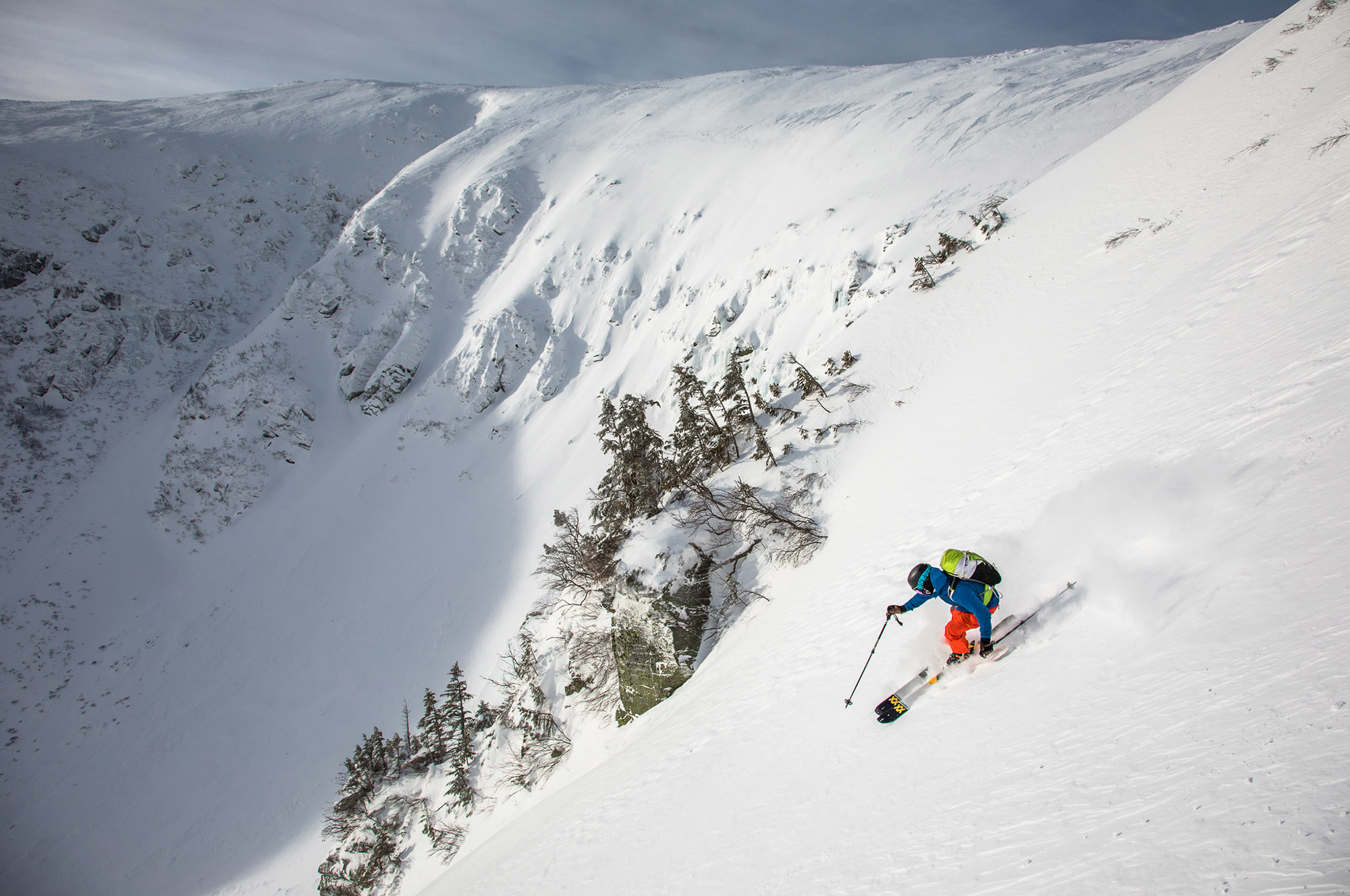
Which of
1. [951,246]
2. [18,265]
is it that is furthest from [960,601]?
[18,265]

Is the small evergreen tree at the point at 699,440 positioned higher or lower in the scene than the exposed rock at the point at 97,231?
lower

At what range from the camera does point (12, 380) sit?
3170 cm

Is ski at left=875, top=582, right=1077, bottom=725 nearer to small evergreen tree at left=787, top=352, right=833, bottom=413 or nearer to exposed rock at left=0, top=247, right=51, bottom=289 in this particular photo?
small evergreen tree at left=787, top=352, right=833, bottom=413

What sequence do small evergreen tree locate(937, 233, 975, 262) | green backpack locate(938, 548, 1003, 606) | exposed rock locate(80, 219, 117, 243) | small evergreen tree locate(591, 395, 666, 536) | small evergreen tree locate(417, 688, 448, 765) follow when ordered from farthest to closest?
exposed rock locate(80, 219, 117, 243) → small evergreen tree locate(937, 233, 975, 262) → small evergreen tree locate(417, 688, 448, 765) → small evergreen tree locate(591, 395, 666, 536) → green backpack locate(938, 548, 1003, 606)

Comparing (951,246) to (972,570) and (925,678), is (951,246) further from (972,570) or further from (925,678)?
(925,678)

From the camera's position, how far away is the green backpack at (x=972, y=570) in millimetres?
4754

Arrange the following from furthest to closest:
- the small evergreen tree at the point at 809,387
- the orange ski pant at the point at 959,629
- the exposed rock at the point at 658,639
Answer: the small evergreen tree at the point at 809,387 < the exposed rock at the point at 658,639 < the orange ski pant at the point at 959,629

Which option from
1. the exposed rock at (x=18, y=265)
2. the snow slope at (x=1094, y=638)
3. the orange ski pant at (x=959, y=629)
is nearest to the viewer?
the snow slope at (x=1094, y=638)

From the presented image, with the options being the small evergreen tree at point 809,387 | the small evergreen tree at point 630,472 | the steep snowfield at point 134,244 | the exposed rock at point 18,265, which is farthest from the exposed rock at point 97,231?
the small evergreen tree at point 809,387

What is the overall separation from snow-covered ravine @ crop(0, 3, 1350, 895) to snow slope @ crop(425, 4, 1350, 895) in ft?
0.12

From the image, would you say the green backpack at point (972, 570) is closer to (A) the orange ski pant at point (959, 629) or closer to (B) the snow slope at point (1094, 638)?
(A) the orange ski pant at point (959, 629)

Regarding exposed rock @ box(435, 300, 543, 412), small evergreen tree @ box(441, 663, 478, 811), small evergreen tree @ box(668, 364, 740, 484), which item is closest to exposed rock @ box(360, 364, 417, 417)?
exposed rock @ box(435, 300, 543, 412)

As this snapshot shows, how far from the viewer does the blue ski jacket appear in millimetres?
4758

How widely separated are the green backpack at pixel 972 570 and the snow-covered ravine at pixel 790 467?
53 centimetres
